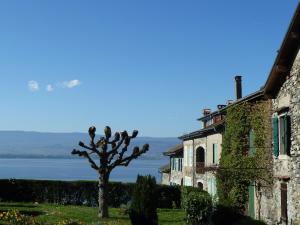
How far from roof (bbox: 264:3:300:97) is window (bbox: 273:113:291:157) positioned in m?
1.32

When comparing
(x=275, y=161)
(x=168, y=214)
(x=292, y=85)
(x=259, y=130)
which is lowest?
(x=168, y=214)

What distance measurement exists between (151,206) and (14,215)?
17.9 ft

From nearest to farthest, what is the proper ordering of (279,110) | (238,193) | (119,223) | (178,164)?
1. (279,110)
2. (119,223)
3. (238,193)
4. (178,164)

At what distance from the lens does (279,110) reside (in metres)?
20.7

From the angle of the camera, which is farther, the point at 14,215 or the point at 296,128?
the point at 296,128

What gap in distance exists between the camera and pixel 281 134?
2097 cm

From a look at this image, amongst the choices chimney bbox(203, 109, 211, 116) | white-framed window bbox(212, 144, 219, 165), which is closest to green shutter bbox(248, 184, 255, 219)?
white-framed window bbox(212, 144, 219, 165)

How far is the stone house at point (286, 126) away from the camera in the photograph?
62.5ft

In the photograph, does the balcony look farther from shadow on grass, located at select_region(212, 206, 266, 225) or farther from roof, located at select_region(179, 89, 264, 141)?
shadow on grass, located at select_region(212, 206, 266, 225)

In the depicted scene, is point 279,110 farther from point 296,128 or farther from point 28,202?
point 28,202

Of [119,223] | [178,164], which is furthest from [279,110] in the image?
[178,164]

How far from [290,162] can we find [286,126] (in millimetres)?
1437

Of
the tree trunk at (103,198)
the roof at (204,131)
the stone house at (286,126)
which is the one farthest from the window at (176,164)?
the stone house at (286,126)

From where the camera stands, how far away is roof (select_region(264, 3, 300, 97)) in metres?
19.0
